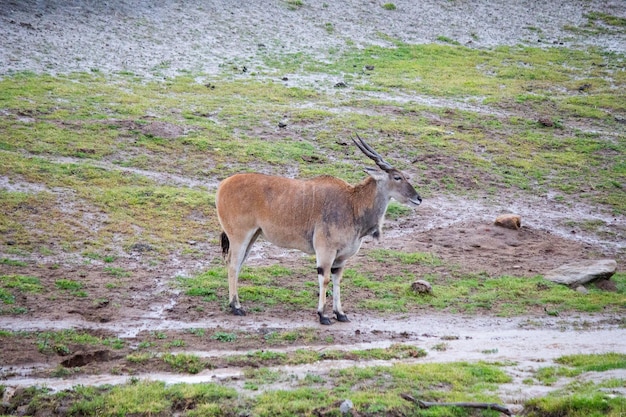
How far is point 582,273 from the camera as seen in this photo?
12453 mm

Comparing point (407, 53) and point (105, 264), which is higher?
point (407, 53)

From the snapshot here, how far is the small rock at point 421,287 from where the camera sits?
11.7 metres

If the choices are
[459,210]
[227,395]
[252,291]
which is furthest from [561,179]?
[227,395]

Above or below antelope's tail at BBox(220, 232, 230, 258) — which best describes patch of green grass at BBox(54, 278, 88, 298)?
below

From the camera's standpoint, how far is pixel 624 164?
774 inches

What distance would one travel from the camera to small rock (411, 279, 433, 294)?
11664 millimetres

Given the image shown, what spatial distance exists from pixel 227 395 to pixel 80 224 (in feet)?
23.3

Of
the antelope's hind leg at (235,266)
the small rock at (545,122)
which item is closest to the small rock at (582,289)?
the antelope's hind leg at (235,266)

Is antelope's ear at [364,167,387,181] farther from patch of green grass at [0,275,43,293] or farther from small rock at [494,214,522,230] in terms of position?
patch of green grass at [0,275,43,293]

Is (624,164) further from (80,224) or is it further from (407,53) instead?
(80,224)

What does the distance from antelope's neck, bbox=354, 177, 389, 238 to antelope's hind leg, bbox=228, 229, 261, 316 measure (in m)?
1.60

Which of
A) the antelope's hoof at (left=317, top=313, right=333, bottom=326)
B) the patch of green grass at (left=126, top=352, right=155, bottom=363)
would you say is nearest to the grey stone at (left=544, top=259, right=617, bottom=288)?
the antelope's hoof at (left=317, top=313, right=333, bottom=326)

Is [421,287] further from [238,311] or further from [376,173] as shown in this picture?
[238,311]

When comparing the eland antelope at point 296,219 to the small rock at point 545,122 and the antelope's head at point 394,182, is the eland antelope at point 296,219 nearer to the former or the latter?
the antelope's head at point 394,182
